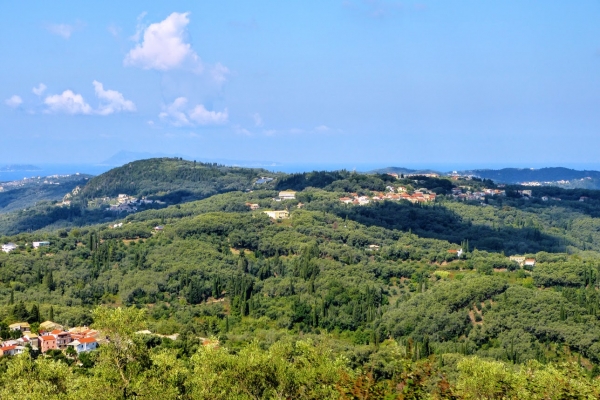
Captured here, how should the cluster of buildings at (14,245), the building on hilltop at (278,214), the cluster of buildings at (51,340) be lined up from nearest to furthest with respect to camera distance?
the cluster of buildings at (51,340) → the cluster of buildings at (14,245) → the building on hilltop at (278,214)

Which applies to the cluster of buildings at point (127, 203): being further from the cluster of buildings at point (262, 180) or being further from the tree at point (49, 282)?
the tree at point (49, 282)

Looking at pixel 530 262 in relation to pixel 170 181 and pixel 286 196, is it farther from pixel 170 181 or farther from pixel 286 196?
pixel 170 181

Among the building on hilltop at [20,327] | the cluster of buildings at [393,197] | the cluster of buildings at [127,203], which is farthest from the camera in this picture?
the cluster of buildings at [127,203]

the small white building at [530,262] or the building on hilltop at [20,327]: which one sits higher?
the small white building at [530,262]

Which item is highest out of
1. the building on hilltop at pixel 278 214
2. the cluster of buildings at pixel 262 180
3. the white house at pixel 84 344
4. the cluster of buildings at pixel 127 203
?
the cluster of buildings at pixel 262 180

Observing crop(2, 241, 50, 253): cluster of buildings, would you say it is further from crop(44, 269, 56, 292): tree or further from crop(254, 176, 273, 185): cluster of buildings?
crop(254, 176, 273, 185): cluster of buildings

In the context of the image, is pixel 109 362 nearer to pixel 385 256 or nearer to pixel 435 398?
pixel 435 398

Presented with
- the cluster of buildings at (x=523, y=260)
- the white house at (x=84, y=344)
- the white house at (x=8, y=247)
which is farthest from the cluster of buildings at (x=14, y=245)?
the cluster of buildings at (x=523, y=260)
